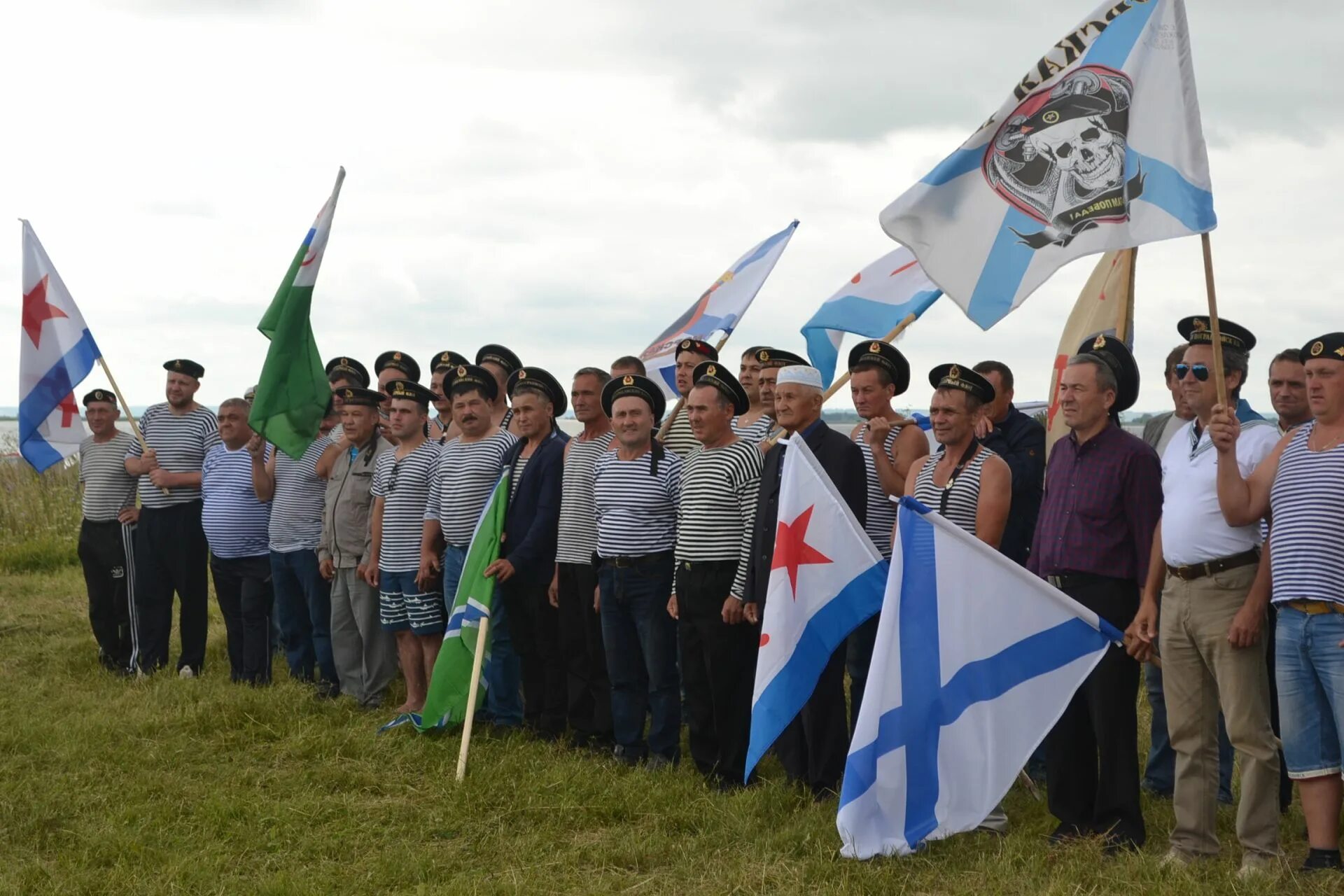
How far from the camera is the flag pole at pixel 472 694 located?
7.40 metres

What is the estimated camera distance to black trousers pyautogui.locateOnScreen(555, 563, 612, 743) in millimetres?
8211

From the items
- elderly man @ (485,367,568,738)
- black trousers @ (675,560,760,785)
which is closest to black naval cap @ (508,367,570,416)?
elderly man @ (485,367,568,738)

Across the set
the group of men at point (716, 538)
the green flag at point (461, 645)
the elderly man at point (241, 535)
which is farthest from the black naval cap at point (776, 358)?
the elderly man at point (241, 535)

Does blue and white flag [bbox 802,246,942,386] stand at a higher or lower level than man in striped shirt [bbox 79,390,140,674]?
higher

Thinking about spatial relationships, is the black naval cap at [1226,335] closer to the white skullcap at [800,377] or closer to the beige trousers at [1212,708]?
the beige trousers at [1212,708]

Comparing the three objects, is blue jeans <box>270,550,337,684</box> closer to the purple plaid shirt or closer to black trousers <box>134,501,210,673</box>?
black trousers <box>134,501,210,673</box>

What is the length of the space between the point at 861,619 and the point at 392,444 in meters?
4.24

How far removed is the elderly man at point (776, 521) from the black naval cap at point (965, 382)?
23.4 inches

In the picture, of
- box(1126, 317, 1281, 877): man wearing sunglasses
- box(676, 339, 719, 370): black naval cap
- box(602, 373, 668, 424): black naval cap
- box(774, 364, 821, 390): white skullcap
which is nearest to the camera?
box(1126, 317, 1281, 877): man wearing sunglasses

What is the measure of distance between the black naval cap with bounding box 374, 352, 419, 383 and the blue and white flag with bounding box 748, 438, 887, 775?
4878 millimetres

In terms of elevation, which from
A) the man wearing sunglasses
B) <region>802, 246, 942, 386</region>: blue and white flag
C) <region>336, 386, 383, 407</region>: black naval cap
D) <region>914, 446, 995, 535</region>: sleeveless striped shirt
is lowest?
the man wearing sunglasses

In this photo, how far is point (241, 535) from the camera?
1008 centimetres

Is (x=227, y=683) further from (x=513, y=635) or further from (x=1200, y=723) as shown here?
(x=1200, y=723)

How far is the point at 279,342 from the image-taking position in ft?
30.2
